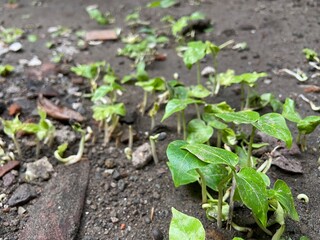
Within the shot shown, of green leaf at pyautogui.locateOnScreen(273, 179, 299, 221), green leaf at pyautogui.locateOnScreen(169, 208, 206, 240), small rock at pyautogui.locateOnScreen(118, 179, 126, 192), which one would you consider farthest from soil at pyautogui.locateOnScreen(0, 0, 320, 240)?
green leaf at pyautogui.locateOnScreen(169, 208, 206, 240)

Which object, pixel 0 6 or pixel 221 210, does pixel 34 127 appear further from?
pixel 0 6

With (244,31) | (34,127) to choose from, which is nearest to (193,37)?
(244,31)

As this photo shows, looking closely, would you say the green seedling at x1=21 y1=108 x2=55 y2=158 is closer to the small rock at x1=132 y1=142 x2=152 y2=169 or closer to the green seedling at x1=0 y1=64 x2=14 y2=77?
the small rock at x1=132 y1=142 x2=152 y2=169

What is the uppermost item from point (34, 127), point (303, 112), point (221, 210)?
point (34, 127)

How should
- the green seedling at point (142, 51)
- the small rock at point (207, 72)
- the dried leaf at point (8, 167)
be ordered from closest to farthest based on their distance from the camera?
the dried leaf at point (8, 167)
the small rock at point (207, 72)
the green seedling at point (142, 51)

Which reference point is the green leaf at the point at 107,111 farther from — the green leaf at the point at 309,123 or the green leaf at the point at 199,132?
the green leaf at the point at 309,123

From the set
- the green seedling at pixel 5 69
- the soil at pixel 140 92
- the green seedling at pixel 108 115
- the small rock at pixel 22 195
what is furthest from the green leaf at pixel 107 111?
the green seedling at pixel 5 69
